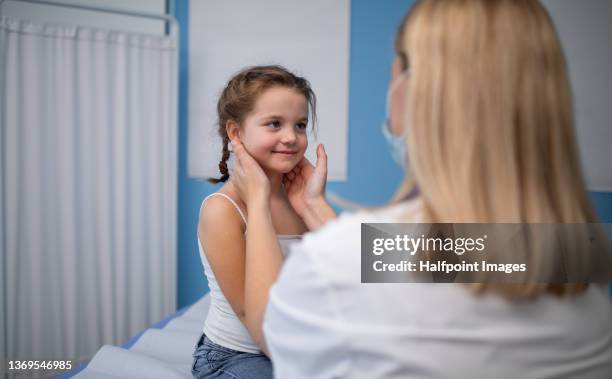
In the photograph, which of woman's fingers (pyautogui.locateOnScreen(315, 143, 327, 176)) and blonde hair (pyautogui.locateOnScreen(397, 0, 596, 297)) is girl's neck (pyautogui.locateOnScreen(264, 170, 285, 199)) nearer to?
woman's fingers (pyautogui.locateOnScreen(315, 143, 327, 176))

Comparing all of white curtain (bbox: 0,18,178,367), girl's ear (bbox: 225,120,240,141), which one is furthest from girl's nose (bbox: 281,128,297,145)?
white curtain (bbox: 0,18,178,367)

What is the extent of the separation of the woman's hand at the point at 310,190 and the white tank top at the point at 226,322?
8 centimetres

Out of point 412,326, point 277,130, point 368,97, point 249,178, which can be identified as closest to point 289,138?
point 277,130

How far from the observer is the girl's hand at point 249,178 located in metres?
0.69

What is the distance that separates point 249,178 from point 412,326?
1.17 feet

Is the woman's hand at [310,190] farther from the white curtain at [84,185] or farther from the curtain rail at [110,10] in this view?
the curtain rail at [110,10]

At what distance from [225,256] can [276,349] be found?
310 mm

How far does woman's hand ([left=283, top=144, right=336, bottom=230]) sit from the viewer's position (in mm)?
844

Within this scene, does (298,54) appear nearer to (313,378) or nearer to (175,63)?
(175,63)

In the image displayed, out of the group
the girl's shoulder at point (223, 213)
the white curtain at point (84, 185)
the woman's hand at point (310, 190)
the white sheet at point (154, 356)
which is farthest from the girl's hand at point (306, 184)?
the white curtain at point (84, 185)

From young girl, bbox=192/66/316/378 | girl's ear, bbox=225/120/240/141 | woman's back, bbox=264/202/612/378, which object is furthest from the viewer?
girl's ear, bbox=225/120/240/141

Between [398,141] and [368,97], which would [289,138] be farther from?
[368,97]

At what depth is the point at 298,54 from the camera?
5.66ft

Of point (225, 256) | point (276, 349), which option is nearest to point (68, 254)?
point (225, 256)
